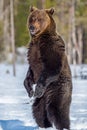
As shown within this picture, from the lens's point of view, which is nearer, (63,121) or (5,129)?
(63,121)

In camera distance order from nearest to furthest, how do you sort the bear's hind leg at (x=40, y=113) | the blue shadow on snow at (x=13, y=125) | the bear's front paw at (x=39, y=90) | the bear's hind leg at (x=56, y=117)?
the bear's front paw at (x=39, y=90), the bear's hind leg at (x=56, y=117), the bear's hind leg at (x=40, y=113), the blue shadow on snow at (x=13, y=125)

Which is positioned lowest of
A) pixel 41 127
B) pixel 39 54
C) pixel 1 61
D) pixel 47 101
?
pixel 1 61

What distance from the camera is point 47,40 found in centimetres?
796

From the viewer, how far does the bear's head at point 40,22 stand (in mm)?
7887

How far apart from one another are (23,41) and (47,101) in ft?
173

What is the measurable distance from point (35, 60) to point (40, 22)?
22.6 inches

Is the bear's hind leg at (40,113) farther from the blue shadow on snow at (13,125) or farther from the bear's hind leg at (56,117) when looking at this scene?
the blue shadow on snow at (13,125)

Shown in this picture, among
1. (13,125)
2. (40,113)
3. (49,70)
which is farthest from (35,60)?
(13,125)

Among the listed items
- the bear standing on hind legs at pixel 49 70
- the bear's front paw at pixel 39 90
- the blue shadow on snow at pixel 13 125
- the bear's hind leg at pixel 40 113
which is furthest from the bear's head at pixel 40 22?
the blue shadow on snow at pixel 13 125

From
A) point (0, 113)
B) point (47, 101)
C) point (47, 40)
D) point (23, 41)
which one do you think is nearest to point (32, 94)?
point (47, 101)

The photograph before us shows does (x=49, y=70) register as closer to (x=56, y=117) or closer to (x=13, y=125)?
(x=56, y=117)

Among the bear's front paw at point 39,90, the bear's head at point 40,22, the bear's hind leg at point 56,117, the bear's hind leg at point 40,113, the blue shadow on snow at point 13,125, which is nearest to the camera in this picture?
the bear's front paw at point 39,90

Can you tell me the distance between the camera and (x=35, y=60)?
8.07 m

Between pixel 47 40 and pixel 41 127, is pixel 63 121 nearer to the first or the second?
pixel 41 127
